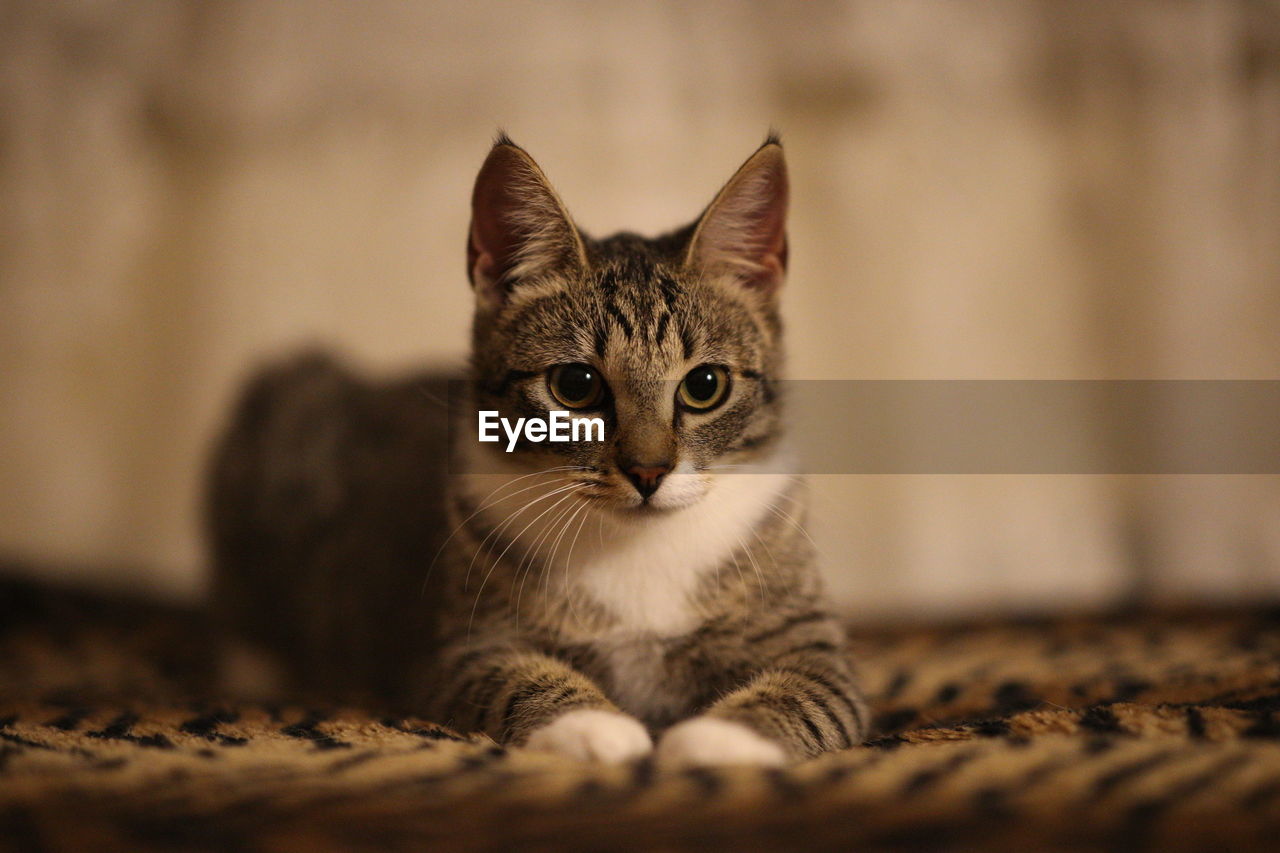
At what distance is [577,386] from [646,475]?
19 centimetres

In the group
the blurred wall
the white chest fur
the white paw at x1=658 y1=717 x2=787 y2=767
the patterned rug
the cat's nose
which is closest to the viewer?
the patterned rug

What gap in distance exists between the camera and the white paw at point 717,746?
936 millimetres

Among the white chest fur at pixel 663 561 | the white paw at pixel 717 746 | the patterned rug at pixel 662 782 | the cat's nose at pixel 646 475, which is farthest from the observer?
the white chest fur at pixel 663 561

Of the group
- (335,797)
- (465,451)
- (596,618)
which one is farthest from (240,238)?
(335,797)

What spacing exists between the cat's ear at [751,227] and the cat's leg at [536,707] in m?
0.65

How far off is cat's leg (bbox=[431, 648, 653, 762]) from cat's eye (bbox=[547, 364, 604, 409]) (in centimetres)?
37

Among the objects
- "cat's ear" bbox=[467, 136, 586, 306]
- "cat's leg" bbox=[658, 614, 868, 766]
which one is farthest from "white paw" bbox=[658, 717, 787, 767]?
"cat's ear" bbox=[467, 136, 586, 306]

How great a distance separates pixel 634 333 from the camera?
1.19 meters

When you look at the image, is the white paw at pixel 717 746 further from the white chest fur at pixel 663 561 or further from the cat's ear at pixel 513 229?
the cat's ear at pixel 513 229

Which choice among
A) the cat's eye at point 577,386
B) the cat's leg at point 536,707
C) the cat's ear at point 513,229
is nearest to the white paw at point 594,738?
the cat's leg at point 536,707

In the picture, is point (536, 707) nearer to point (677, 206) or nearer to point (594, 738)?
point (594, 738)

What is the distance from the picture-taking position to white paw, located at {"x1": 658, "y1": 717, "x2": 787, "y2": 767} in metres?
0.94

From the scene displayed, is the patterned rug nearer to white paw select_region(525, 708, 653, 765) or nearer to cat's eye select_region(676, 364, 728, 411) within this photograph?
white paw select_region(525, 708, 653, 765)

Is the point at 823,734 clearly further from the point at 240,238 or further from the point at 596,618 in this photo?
the point at 240,238
